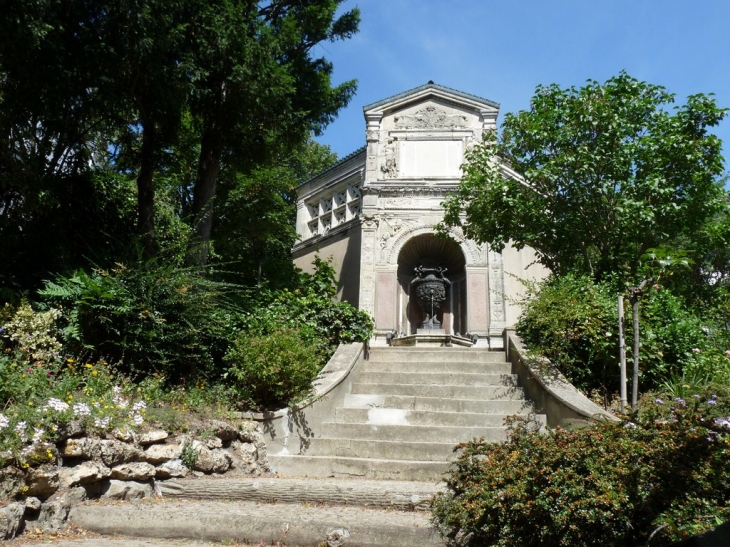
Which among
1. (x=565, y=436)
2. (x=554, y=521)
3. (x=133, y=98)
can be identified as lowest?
(x=554, y=521)

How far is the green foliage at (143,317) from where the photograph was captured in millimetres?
6664

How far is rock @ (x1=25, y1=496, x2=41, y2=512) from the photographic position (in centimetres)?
420

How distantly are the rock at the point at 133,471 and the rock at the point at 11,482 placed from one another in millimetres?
890

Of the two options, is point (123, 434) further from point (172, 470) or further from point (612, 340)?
point (612, 340)

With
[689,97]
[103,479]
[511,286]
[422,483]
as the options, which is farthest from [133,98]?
[511,286]

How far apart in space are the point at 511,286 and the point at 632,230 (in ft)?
18.0

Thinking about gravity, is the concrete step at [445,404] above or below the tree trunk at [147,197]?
below

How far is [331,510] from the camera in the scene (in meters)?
4.44

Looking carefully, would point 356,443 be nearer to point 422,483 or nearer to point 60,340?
point 422,483

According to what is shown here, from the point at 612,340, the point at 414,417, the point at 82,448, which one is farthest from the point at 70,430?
the point at 612,340

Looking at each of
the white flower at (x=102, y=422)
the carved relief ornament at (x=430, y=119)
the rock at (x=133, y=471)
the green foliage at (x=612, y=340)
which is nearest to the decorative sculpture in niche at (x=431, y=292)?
the carved relief ornament at (x=430, y=119)

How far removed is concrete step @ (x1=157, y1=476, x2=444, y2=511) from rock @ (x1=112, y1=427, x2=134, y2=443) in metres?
0.48

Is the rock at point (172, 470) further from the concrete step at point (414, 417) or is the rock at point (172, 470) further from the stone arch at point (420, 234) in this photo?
the stone arch at point (420, 234)

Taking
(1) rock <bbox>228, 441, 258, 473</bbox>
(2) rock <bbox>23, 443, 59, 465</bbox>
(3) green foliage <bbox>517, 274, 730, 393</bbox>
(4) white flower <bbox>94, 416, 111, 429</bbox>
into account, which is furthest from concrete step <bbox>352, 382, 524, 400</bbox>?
(2) rock <bbox>23, 443, 59, 465</bbox>
